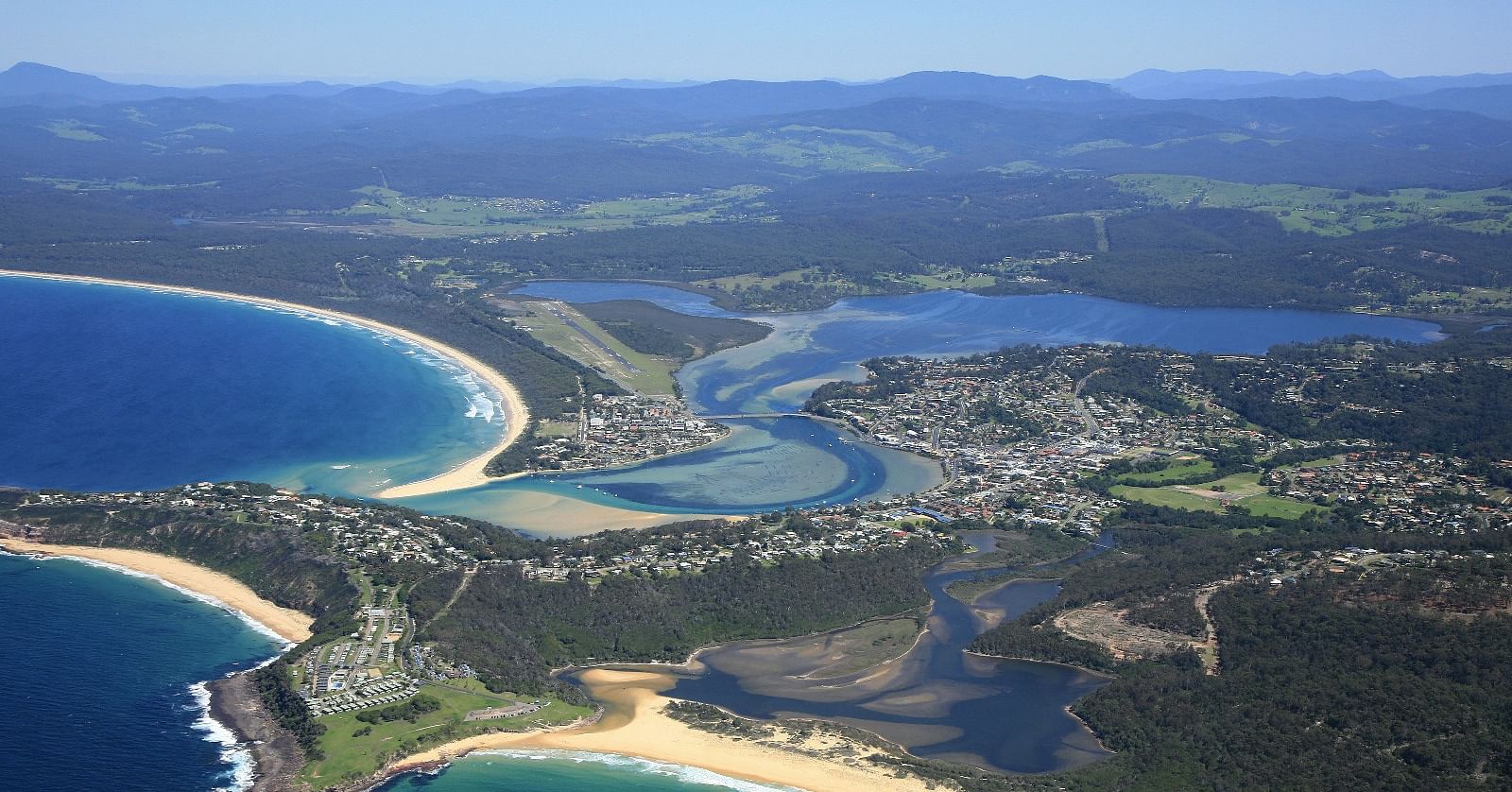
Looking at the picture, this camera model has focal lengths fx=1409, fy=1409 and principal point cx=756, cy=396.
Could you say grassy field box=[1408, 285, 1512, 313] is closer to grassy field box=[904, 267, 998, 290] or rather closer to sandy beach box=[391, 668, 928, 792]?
grassy field box=[904, 267, 998, 290]

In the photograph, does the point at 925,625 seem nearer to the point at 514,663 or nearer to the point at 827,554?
the point at 827,554

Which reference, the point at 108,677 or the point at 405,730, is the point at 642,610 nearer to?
the point at 405,730

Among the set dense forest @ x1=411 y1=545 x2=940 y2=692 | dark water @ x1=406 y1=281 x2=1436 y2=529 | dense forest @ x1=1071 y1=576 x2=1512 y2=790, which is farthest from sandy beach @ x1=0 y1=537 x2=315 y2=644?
dense forest @ x1=1071 y1=576 x2=1512 y2=790

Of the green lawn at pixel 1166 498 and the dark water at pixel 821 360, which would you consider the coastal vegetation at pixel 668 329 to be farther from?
the green lawn at pixel 1166 498

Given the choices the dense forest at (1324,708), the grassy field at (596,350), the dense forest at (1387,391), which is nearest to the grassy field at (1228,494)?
the dense forest at (1387,391)

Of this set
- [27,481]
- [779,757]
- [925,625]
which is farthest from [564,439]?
[779,757]

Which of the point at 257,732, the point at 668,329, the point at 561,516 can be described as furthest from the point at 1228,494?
the point at 668,329
